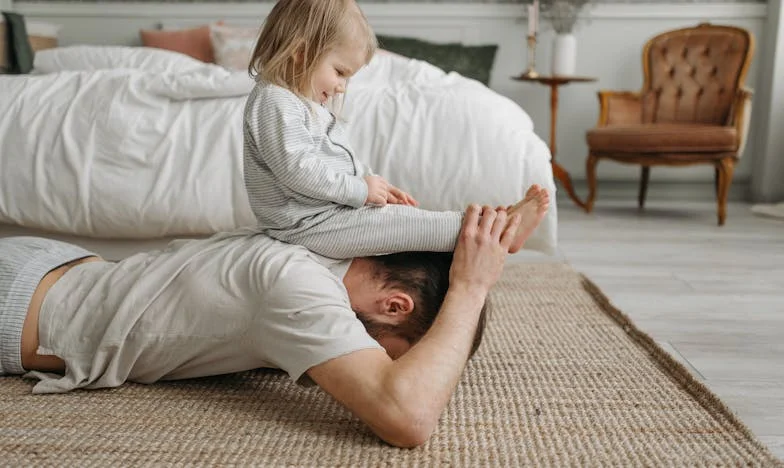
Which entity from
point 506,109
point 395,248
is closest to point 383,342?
point 395,248

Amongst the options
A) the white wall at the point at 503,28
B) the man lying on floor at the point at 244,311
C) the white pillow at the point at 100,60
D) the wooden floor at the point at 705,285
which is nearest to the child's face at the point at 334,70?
the man lying on floor at the point at 244,311

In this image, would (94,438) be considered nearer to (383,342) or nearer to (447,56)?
(383,342)

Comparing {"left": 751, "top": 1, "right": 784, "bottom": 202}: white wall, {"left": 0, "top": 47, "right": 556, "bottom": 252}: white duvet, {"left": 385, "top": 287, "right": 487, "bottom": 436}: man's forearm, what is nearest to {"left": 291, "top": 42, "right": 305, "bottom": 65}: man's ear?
{"left": 385, "top": 287, "right": 487, "bottom": 436}: man's forearm

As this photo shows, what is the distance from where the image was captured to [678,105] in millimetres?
4051

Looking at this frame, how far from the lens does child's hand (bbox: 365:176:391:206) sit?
137cm

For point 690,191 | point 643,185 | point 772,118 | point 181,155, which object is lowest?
point 690,191

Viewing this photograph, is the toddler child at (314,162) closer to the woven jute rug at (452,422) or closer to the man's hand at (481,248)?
the man's hand at (481,248)

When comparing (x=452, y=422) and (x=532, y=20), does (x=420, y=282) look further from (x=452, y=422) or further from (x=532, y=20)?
(x=532, y=20)

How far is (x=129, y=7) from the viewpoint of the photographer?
4363 mm

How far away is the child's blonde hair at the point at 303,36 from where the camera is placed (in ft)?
4.28

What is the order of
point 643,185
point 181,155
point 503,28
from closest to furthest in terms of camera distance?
point 181,155, point 643,185, point 503,28

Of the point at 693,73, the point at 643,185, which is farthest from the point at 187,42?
the point at 693,73

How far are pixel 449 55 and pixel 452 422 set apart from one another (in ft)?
10.3

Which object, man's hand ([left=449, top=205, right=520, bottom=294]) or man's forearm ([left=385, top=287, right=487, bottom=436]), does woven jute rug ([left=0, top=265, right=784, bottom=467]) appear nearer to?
man's forearm ([left=385, top=287, right=487, bottom=436])
